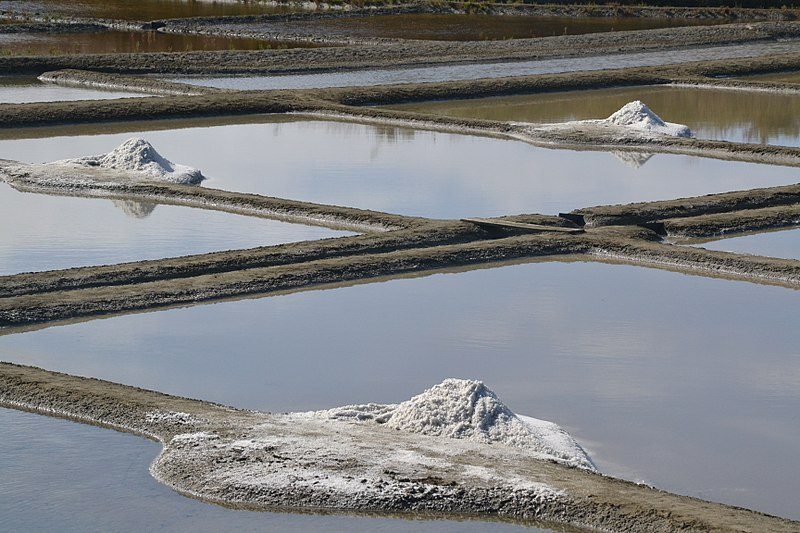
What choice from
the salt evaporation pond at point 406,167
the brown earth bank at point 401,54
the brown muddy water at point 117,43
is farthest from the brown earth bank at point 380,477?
the brown muddy water at point 117,43

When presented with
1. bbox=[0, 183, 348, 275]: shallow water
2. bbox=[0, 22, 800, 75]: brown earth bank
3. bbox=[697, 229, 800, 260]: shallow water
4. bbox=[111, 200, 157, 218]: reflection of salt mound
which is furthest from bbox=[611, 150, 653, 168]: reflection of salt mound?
bbox=[0, 22, 800, 75]: brown earth bank

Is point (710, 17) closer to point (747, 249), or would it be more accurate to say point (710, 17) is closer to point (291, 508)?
point (747, 249)

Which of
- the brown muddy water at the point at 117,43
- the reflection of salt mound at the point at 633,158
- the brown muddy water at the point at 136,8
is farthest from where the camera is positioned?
the brown muddy water at the point at 136,8

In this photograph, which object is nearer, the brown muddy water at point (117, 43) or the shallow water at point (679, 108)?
the shallow water at point (679, 108)

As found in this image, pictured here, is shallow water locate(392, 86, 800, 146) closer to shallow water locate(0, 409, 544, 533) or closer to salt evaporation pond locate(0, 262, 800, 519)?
salt evaporation pond locate(0, 262, 800, 519)

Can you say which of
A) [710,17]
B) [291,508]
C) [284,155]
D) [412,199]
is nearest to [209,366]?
[291,508]

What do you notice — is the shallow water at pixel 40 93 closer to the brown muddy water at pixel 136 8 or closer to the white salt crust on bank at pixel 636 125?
the white salt crust on bank at pixel 636 125

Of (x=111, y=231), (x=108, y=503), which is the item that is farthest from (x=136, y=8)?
(x=108, y=503)

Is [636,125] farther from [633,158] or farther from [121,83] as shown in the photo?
[121,83]
